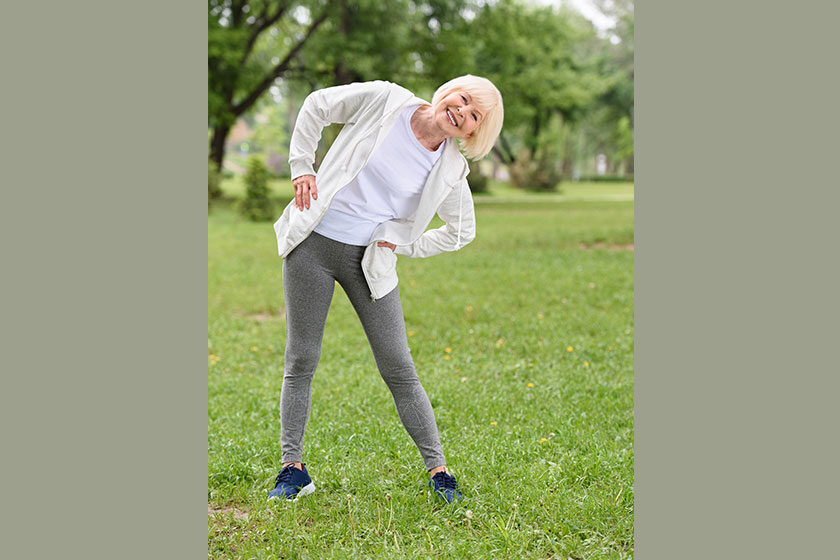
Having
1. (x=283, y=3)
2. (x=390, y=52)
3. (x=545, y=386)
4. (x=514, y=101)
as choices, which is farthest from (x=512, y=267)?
(x=514, y=101)

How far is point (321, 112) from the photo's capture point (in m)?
3.06

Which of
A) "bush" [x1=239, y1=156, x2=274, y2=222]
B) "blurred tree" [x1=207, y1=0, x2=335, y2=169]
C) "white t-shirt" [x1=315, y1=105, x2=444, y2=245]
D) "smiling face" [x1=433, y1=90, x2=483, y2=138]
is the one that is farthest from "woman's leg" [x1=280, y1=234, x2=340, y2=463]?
"blurred tree" [x1=207, y1=0, x2=335, y2=169]

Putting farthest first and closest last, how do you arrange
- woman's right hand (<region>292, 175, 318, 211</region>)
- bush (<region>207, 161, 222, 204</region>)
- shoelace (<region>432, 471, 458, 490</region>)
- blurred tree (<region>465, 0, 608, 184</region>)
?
blurred tree (<region>465, 0, 608, 184</region>), bush (<region>207, 161, 222, 204</region>), shoelace (<region>432, 471, 458, 490</region>), woman's right hand (<region>292, 175, 318, 211</region>)

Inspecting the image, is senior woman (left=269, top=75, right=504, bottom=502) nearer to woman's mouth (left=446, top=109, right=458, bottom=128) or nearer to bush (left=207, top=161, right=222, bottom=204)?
woman's mouth (left=446, top=109, right=458, bottom=128)

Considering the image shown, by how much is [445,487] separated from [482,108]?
5.52ft

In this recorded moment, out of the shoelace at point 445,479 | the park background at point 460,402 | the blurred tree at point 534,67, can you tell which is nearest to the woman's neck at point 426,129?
the park background at point 460,402

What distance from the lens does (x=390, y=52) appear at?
21.7 metres

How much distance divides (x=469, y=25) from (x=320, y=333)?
22.4m

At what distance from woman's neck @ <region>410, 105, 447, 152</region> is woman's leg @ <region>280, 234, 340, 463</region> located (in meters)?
0.58

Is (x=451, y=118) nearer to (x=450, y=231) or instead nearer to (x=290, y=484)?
(x=450, y=231)

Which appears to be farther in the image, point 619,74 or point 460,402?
point 619,74

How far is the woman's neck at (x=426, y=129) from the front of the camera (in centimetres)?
311

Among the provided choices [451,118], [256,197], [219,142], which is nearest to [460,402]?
[451,118]

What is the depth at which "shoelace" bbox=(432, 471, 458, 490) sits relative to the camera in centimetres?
344
